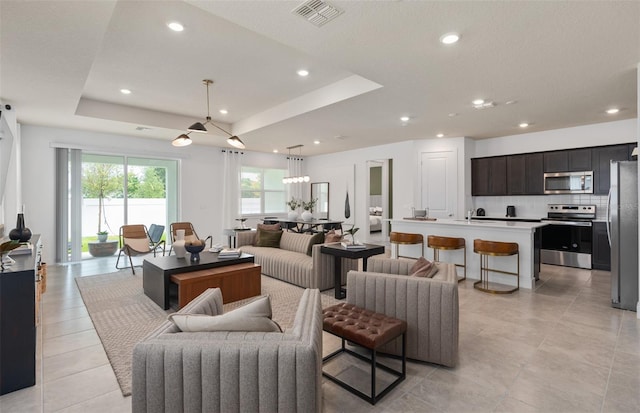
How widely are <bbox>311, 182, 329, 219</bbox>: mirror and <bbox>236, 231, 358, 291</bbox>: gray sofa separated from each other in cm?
391

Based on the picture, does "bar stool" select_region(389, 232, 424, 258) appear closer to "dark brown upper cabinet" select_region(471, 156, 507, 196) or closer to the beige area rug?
the beige area rug

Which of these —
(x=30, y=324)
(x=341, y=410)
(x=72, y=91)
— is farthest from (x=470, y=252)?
(x=72, y=91)

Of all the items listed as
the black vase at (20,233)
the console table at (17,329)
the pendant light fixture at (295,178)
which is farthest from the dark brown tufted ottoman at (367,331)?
the pendant light fixture at (295,178)

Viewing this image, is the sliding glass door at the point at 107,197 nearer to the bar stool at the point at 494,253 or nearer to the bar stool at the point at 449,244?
the bar stool at the point at 449,244

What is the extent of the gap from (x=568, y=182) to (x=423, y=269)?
5326 millimetres

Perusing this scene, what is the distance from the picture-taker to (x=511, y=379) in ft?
7.67

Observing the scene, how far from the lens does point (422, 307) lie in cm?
248

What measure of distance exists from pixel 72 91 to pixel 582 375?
6.03m

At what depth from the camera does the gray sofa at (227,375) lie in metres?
1.40

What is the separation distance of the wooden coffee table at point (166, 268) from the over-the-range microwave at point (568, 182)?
5959 millimetres

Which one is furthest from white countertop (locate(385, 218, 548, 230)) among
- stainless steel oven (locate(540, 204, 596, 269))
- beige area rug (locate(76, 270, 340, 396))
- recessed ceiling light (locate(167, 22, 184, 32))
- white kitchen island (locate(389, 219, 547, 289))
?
recessed ceiling light (locate(167, 22, 184, 32))

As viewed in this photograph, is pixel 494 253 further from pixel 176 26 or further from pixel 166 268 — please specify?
pixel 176 26

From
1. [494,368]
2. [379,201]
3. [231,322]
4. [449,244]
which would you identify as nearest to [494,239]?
[449,244]

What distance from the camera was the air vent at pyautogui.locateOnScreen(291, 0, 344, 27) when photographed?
227cm
